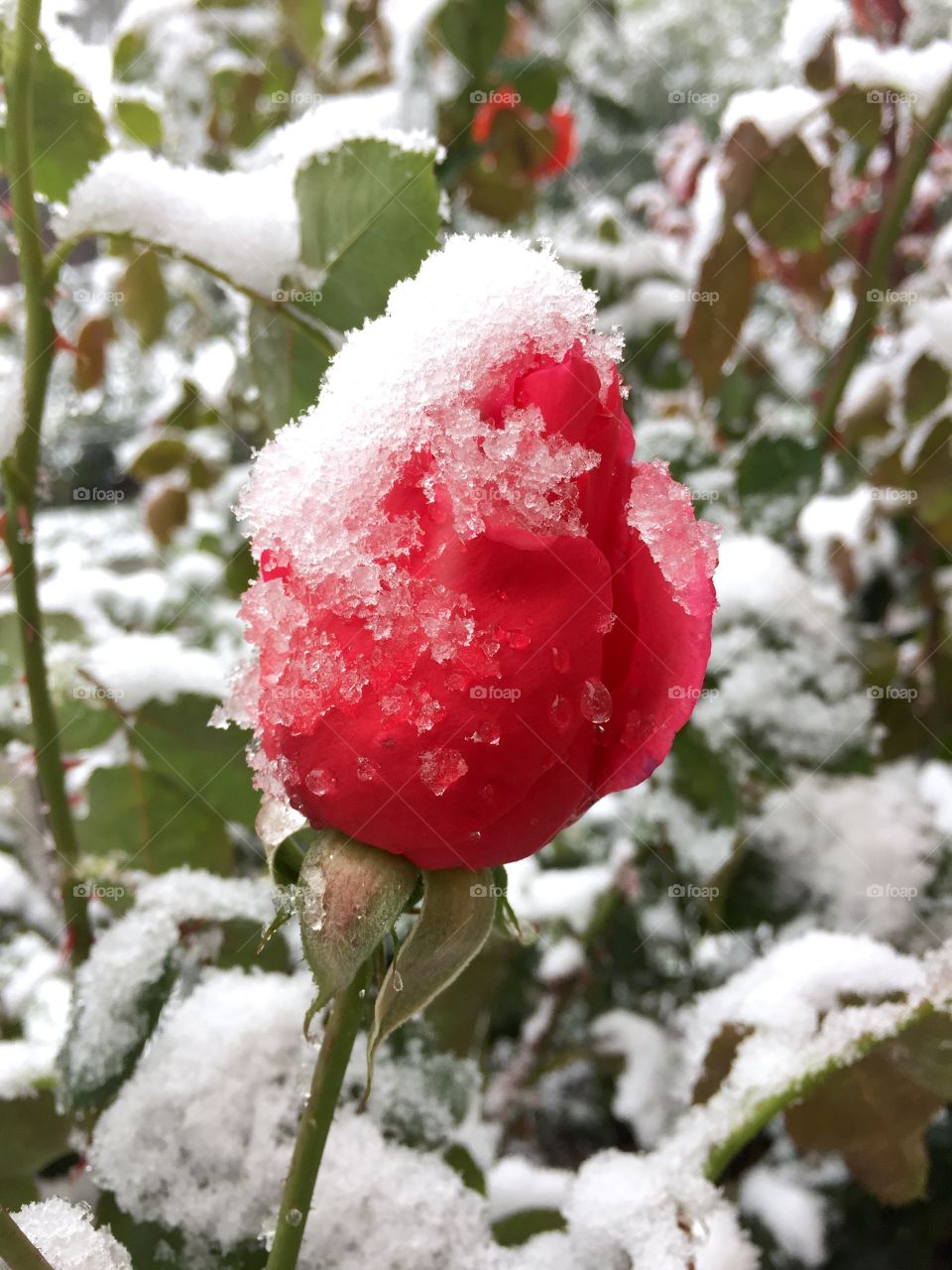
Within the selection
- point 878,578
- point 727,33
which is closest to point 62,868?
point 878,578

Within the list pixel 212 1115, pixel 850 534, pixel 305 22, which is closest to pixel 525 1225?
pixel 212 1115

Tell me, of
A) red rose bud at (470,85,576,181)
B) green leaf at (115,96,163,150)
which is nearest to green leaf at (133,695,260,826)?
green leaf at (115,96,163,150)

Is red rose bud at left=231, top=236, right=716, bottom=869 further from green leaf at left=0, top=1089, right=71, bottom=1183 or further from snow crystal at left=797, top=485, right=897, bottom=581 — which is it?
snow crystal at left=797, top=485, right=897, bottom=581

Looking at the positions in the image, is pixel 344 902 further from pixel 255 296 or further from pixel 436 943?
pixel 255 296

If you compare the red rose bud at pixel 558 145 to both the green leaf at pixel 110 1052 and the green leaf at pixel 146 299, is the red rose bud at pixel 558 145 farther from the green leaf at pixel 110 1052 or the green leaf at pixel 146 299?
the green leaf at pixel 110 1052

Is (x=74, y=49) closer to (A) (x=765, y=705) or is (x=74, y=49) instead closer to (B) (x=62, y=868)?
(B) (x=62, y=868)

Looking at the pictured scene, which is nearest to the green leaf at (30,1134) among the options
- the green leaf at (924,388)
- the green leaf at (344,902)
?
the green leaf at (344,902)
